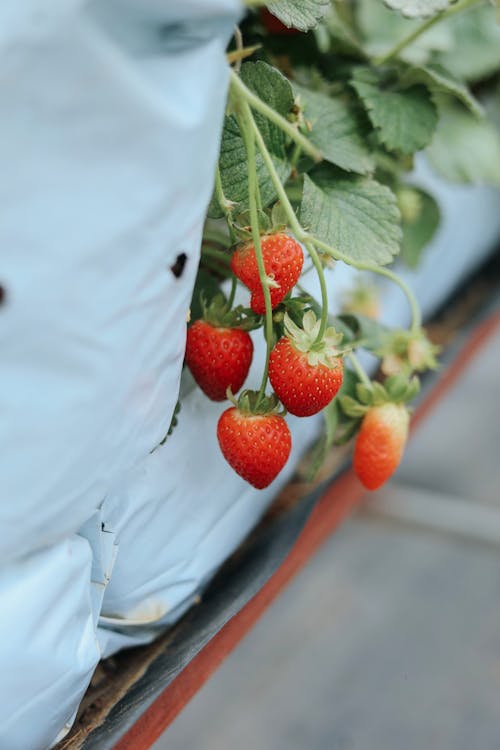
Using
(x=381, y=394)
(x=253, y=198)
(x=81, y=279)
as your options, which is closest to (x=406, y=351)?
(x=381, y=394)

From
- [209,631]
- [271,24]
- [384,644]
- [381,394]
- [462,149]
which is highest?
[271,24]

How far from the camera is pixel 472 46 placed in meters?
0.97

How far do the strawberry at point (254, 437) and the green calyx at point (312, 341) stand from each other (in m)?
0.04

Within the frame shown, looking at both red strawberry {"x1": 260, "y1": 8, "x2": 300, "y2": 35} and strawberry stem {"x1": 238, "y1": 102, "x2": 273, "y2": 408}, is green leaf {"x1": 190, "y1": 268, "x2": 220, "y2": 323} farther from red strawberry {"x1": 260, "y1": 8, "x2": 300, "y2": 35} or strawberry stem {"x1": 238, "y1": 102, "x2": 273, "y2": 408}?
red strawberry {"x1": 260, "y1": 8, "x2": 300, "y2": 35}

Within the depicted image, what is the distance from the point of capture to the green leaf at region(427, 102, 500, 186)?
86cm

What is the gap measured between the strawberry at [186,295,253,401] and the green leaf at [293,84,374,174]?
0.46 ft

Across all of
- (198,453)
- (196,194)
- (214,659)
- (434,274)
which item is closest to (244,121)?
(196,194)

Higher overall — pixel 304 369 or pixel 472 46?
pixel 472 46

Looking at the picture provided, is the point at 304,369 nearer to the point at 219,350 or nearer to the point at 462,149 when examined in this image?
the point at 219,350

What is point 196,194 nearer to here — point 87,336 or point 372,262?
point 87,336

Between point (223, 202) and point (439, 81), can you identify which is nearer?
point (223, 202)

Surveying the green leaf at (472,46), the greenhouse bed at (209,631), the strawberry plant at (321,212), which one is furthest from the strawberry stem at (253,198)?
the green leaf at (472,46)

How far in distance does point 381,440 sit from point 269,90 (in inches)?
9.5

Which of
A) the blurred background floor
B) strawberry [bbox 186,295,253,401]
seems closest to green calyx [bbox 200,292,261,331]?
strawberry [bbox 186,295,253,401]
